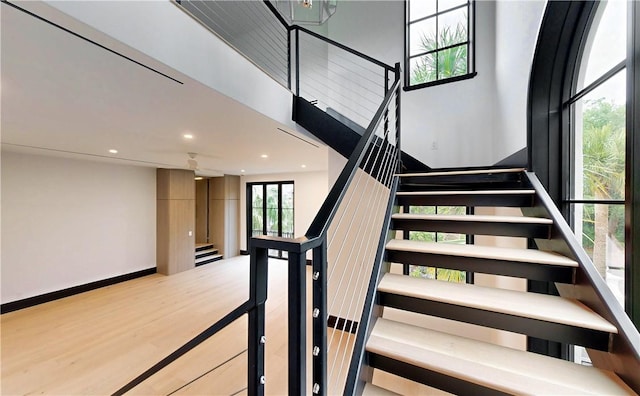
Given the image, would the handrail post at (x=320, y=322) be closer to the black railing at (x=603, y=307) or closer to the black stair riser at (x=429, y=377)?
the black stair riser at (x=429, y=377)

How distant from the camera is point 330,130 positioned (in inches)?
104

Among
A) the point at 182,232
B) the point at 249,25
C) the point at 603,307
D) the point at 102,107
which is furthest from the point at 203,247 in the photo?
the point at 603,307

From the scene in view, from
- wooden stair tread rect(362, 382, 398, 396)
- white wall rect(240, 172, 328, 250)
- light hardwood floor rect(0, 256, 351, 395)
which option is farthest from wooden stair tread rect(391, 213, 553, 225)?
white wall rect(240, 172, 328, 250)

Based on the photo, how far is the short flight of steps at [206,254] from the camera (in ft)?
22.2

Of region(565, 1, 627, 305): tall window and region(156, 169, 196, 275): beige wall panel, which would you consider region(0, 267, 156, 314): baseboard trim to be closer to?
region(156, 169, 196, 275): beige wall panel

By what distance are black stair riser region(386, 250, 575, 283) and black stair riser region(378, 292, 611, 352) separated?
0.93 ft

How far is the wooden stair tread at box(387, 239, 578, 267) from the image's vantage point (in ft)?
4.21

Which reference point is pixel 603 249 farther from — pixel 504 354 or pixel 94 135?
pixel 94 135

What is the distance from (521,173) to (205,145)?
11.7ft

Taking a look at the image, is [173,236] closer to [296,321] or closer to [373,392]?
[373,392]

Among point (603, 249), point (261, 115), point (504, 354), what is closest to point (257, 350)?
point (504, 354)

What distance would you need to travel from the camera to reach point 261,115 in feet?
7.57

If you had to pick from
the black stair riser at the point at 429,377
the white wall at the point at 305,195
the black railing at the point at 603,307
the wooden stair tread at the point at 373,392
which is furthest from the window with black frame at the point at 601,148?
the white wall at the point at 305,195

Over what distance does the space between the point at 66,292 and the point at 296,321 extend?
234 inches
